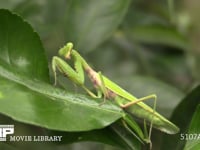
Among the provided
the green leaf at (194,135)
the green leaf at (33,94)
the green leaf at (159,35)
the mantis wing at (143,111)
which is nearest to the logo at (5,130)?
the green leaf at (33,94)

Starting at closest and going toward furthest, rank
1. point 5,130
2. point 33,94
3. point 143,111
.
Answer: point 33,94, point 5,130, point 143,111

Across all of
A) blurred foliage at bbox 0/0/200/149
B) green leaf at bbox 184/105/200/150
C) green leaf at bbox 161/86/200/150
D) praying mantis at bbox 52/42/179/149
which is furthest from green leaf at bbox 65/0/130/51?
green leaf at bbox 184/105/200/150

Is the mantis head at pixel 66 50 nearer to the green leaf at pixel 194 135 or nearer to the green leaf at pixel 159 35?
the green leaf at pixel 194 135

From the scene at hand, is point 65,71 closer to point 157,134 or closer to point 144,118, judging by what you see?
point 144,118

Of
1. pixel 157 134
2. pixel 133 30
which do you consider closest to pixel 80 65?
pixel 157 134

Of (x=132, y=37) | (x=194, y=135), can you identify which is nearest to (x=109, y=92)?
(x=194, y=135)

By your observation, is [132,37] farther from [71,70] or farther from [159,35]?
[71,70]

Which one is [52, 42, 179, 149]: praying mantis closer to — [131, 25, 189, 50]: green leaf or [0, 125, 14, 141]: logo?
[0, 125, 14, 141]: logo
